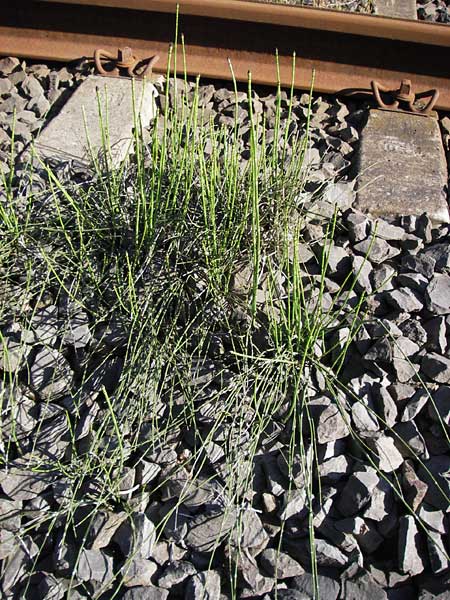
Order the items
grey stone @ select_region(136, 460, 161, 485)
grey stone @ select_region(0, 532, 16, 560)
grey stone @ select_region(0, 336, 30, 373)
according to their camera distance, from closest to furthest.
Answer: grey stone @ select_region(0, 532, 16, 560), grey stone @ select_region(136, 460, 161, 485), grey stone @ select_region(0, 336, 30, 373)

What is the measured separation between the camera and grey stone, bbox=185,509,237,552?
1.89 m

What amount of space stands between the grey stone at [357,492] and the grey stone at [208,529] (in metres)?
0.29

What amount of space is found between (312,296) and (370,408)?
45 centimetres

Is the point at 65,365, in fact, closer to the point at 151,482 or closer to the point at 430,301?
the point at 151,482

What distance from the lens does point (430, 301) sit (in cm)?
238

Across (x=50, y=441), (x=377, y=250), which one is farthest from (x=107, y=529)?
(x=377, y=250)

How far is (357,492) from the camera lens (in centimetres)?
194

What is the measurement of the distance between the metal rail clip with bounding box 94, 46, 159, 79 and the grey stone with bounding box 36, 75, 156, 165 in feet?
0.25

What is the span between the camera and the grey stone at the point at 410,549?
72.6 inches

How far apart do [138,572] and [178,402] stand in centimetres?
51

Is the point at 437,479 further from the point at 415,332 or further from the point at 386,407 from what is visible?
the point at 415,332

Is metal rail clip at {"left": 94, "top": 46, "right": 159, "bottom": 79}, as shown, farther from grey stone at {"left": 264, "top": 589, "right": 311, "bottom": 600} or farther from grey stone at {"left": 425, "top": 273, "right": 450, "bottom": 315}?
grey stone at {"left": 264, "top": 589, "right": 311, "bottom": 600}

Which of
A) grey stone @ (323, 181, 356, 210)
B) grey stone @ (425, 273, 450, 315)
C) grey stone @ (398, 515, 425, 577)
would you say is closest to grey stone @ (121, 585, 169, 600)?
grey stone @ (398, 515, 425, 577)

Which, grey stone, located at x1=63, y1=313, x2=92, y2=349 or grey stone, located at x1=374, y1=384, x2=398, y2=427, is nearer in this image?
grey stone, located at x1=374, y1=384, x2=398, y2=427
